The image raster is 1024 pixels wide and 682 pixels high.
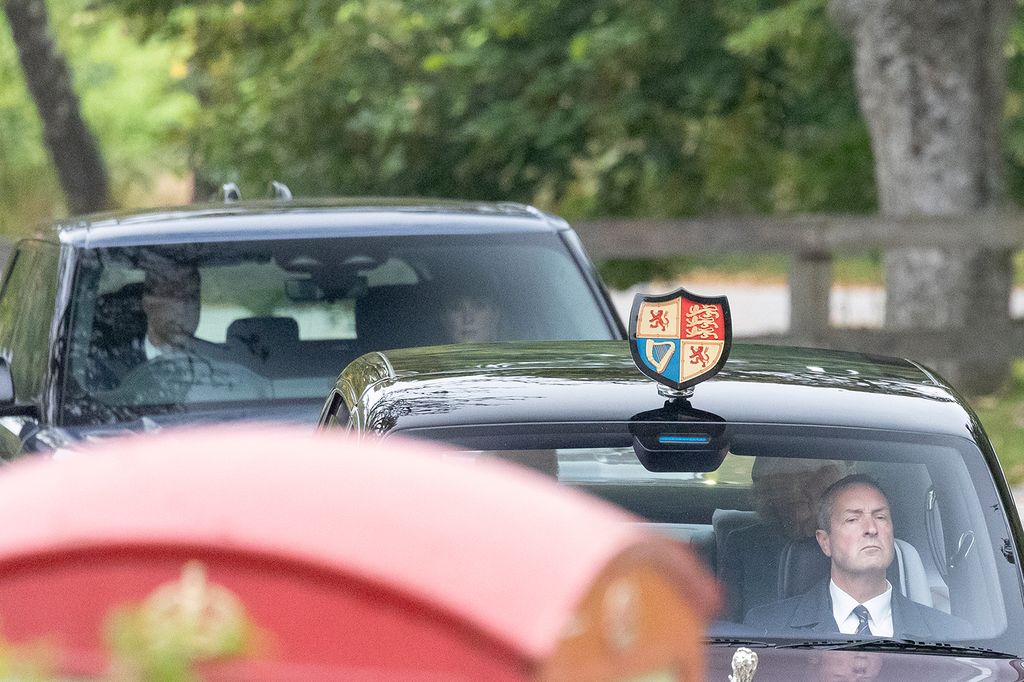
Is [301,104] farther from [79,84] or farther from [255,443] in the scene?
[79,84]

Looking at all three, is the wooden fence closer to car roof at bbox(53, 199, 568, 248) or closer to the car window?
car roof at bbox(53, 199, 568, 248)

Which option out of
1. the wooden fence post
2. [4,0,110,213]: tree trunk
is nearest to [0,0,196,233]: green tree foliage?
[4,0,110,213]: tree trunk

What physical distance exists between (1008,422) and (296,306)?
23.1ft

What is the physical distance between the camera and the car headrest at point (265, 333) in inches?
214

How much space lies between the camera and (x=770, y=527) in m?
3.31

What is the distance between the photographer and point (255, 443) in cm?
112

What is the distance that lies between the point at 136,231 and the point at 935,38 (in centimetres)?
842

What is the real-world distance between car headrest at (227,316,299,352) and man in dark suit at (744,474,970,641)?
8.31 feet

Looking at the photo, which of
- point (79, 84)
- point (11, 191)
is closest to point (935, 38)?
point (79, 84)

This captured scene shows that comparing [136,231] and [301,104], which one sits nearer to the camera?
[136,231]

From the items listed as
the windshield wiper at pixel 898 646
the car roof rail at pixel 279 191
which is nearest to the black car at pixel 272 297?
the car roof rail at pixel 279 191

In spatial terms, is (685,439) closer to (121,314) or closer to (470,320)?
(470,320)

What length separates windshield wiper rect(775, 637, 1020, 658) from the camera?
9.72 ft

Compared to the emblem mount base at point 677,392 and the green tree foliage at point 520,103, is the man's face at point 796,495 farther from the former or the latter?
the green tree foliage at point 520,103
